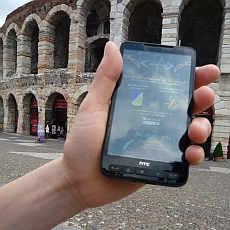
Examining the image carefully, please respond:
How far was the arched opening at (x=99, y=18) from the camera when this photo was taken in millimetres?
16859

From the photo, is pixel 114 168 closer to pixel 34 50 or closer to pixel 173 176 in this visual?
pixel 173 176

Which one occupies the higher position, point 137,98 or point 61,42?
point 61,42

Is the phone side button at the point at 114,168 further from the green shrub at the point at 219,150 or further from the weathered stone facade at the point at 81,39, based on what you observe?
the weathered stone facade at the point at 81,39

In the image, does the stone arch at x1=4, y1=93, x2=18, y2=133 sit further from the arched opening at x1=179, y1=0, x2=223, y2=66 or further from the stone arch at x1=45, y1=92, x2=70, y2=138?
the arched opening at x1=179, y1=0, x2=223, y2=66

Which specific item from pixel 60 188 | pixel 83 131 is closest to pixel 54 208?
pixel 60 188

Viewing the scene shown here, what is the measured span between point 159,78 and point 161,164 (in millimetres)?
747

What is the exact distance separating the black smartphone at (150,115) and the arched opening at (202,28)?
51.8ft

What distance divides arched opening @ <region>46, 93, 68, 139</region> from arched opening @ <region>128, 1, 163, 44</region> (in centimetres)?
778

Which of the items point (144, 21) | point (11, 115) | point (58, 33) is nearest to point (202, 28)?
point (144, 21)

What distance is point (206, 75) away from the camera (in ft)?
5.51

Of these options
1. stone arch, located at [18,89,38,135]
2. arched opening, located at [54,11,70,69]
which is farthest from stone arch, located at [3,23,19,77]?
arched opening, located at [54,11,70,69]

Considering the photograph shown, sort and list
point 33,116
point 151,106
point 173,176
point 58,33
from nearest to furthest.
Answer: point 173,176, point 151,106, point 58,33, point 33,116

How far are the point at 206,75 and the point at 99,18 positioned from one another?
1772 centimetres

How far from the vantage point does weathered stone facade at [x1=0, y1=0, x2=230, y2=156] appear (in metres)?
11.8
